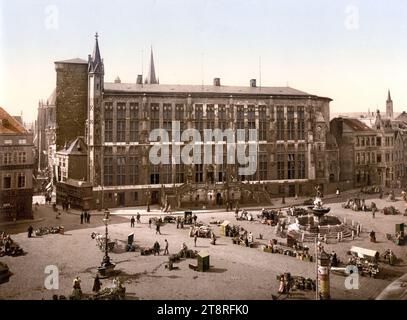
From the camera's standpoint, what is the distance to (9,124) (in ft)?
117

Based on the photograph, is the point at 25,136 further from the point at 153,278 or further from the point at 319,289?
→ the point at 319,289

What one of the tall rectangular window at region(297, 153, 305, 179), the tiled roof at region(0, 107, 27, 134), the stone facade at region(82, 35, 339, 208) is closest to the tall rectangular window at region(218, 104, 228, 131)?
the stone facade at region(82, 35, 339, 208)

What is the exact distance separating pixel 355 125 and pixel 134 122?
34.4 meters

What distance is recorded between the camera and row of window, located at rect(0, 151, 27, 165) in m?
35.5

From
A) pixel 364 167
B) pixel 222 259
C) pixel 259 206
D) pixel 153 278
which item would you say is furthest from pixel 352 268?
pixel 364 167

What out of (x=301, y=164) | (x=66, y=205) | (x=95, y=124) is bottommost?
(x=66, y=205)

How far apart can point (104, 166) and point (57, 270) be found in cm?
2150

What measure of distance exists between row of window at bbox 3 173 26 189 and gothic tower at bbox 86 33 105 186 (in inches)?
350

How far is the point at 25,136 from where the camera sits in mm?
36344

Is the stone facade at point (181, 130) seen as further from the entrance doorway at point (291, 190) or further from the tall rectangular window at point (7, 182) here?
the tall rectangular window at point (7, 182)

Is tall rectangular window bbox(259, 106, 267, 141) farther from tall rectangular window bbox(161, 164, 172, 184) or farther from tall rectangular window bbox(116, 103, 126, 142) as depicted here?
tall rectangular window bbox(116, 103, 126, 142)

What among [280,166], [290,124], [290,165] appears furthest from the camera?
[290,165]
